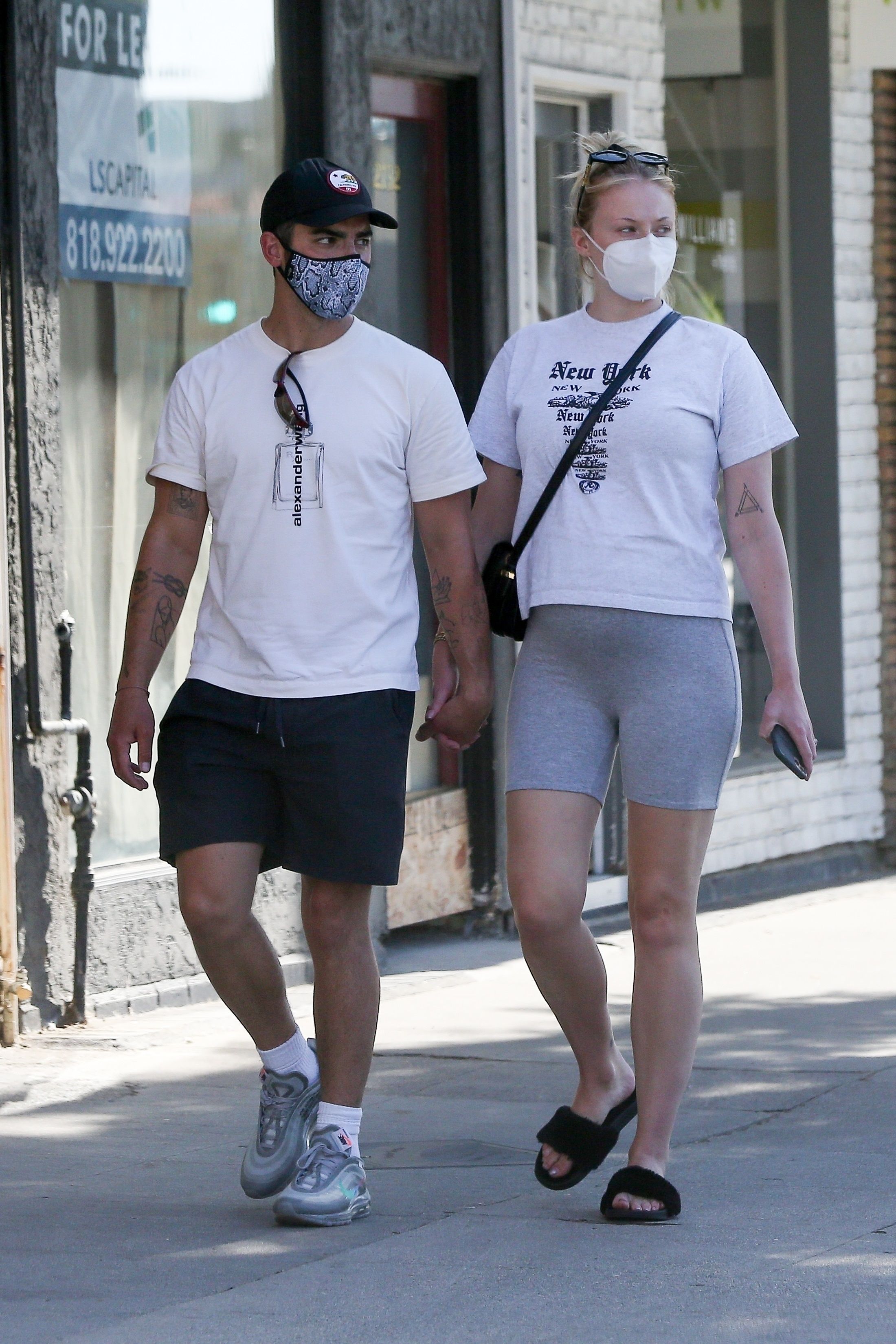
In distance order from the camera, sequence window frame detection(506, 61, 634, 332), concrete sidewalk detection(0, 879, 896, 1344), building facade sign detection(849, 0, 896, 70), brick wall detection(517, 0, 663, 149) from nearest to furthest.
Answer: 1. concrete sidewalk detection(0, 879, 896, 1344)
2. window frame detection(506, 61, 634, 332)
3. brick wall detection(517, 0, 663, 149)
4. building facade sign detection(849, 0, 896, 70)

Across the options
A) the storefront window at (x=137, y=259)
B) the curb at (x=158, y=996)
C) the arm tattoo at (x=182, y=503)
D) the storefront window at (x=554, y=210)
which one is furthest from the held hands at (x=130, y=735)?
the storefront window at (x=554, y=210)

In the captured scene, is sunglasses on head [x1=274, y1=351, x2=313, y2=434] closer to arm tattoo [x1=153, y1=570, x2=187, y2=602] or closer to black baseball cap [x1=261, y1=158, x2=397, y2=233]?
black baseball cap [x1=261, y1=158, x2=397, y2=233]

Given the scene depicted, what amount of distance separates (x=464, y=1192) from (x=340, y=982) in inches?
23.2

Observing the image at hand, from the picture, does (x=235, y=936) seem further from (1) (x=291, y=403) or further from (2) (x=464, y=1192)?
(1) (x=291, y=403)

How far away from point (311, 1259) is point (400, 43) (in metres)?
4.80

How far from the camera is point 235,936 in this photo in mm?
4648

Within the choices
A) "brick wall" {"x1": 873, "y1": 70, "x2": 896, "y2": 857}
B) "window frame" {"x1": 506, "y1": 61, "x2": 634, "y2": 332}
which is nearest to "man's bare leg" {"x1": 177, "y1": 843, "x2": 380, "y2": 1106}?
"window frame" {"x1": 506, "y1": 61, "x2": 634, "y2": 332}

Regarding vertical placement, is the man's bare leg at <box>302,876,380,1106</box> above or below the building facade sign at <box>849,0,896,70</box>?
below

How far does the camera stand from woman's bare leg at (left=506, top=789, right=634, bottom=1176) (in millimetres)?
4656

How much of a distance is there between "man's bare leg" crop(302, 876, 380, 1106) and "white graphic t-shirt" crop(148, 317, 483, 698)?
432 mm

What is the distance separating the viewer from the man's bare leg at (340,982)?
15.4 ft

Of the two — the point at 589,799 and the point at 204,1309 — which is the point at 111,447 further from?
the point at 204,1309

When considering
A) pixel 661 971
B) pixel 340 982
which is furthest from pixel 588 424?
pixel 340 982

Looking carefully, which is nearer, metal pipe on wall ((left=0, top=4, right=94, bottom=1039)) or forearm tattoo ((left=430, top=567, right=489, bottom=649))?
forearm tattoo ((left=430, top=567, right=489, bottom=649))
